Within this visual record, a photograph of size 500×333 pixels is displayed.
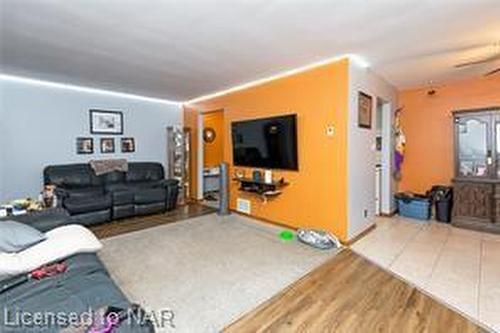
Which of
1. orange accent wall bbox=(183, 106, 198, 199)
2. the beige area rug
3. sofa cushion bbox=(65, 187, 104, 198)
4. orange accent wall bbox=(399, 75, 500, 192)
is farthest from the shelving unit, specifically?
orange accent wall bbox=(399, 75, 500, 192)

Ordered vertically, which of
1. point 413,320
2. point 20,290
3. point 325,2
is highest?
point 325,2

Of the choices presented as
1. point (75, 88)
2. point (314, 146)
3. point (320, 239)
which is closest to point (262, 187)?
point (314, 146)

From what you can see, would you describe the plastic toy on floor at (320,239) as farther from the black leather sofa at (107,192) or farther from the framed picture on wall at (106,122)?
the framed picture on wall at (106,122)

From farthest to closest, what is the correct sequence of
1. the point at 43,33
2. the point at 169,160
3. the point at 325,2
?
the point at 169,160 < the point at 43,33 < the point at 325,2

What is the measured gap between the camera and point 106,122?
18.8ft

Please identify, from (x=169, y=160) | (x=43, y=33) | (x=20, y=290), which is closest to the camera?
(x=20, y=290)

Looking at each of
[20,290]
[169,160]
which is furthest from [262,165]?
[20,290]

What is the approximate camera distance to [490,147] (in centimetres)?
429

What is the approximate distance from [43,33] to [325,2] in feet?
8.92

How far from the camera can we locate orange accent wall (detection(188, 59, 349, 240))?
362cm

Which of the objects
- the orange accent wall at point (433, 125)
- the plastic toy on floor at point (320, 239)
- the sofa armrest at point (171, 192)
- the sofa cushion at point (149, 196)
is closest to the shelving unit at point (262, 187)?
the plastic toy on floor at point (320, 239)

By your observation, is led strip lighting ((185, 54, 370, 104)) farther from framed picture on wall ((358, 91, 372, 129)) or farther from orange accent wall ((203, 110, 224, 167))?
orange accent wall ((203, 110, 224, 167))

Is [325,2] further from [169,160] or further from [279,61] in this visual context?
[169,160]

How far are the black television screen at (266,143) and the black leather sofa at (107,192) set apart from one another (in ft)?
5.23
